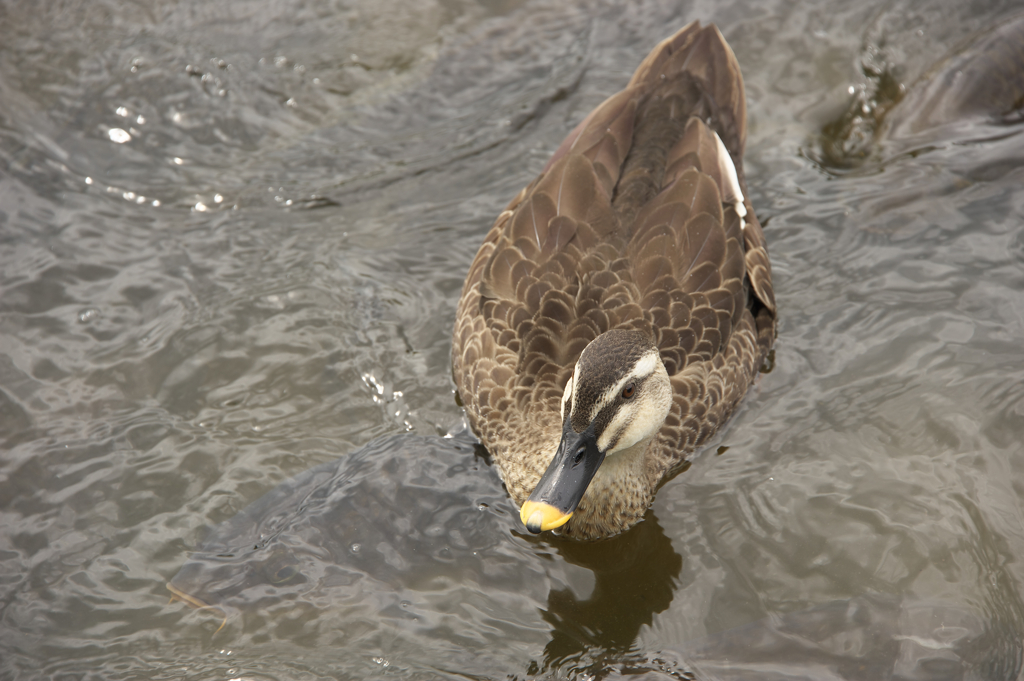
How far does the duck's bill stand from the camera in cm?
439

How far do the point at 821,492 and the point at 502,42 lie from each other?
4.95 m

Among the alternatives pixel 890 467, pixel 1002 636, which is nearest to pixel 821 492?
pixel 890 467

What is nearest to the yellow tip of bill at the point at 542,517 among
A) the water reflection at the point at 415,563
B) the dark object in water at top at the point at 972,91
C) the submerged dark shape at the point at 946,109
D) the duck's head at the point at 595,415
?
the duck's head at the point at 595,415

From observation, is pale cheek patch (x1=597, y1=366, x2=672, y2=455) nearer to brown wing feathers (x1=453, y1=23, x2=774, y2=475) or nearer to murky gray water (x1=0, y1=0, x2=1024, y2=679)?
brown wing feathers (x1=453, y1=23, x2=774, y2=475)

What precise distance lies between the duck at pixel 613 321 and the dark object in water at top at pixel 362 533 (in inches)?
11.7

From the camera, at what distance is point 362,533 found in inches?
196

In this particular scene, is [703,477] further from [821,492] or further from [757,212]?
[757,212]

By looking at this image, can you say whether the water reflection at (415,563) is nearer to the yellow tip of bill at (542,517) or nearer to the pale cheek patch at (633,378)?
the yellow tip of bill at (542,517)

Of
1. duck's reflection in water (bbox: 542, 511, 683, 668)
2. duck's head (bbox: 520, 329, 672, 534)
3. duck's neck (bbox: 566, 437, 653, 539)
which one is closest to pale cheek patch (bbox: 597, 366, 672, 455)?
duck's head (bbox: 520, 329, 672, 534)

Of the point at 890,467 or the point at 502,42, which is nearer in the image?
the point at 890,467

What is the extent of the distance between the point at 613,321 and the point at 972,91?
4139 mm

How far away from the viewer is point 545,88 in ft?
25.7

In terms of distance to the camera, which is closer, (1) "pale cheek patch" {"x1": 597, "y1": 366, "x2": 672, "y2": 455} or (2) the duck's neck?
(1) "pale cheek patch" {"x1": 597, "y1": 366, "x2": 672, "y2": 455}

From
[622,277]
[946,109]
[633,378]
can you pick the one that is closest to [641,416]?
[633,378]
